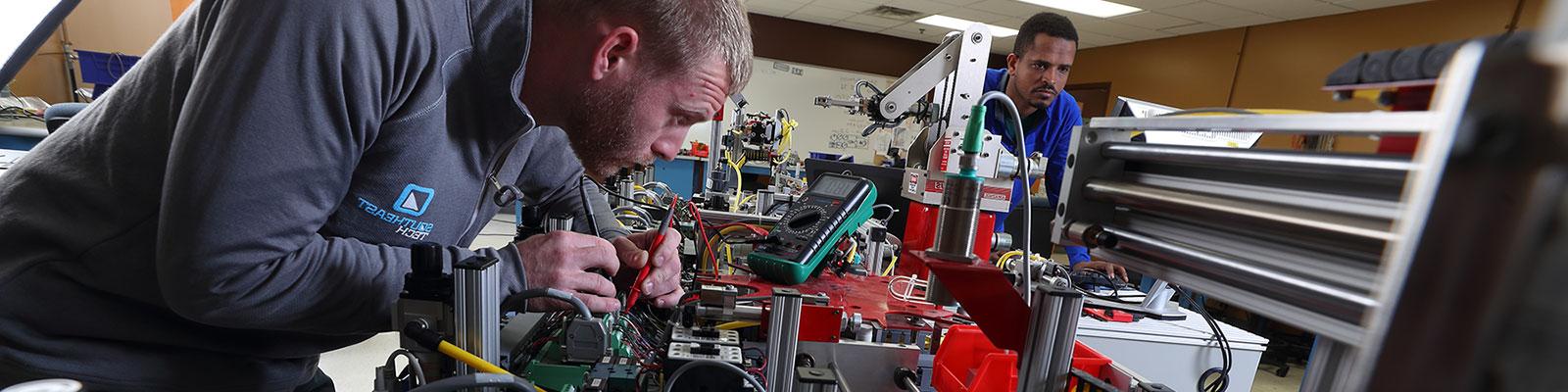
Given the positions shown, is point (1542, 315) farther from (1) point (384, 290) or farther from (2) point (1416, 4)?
(2) point (1416, 4)

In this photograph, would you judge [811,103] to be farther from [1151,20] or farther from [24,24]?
[24,24]

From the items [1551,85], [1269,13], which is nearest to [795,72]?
[1269,13]

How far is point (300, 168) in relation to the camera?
23.4 inches

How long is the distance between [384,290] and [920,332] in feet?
2.72

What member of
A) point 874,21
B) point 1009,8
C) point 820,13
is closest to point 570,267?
→ point 1009,8

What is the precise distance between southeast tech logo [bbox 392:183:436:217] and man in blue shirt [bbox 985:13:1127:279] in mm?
1667

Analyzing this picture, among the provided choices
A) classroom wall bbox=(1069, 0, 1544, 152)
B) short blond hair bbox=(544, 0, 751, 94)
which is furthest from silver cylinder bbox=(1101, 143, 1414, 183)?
classroom wall bbox=(1069, 0, 1544, 152)

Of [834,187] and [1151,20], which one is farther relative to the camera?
[1151,20]

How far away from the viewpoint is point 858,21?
7590mm

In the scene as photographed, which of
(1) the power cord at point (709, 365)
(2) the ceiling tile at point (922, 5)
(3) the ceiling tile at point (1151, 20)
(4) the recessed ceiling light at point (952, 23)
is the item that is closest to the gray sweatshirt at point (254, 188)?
(1) the power cord at point (709, 365)

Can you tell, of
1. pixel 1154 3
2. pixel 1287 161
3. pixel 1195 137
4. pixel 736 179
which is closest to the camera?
pixel 1287 161

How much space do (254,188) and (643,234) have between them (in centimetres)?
59

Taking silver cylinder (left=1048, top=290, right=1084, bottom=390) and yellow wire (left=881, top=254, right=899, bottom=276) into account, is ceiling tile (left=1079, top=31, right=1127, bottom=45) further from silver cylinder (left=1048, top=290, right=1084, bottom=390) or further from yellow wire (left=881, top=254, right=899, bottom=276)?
silver cylinder (left=1048, top=290, right=1084, bottom=390)

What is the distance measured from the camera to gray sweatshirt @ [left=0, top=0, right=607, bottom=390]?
564mm
